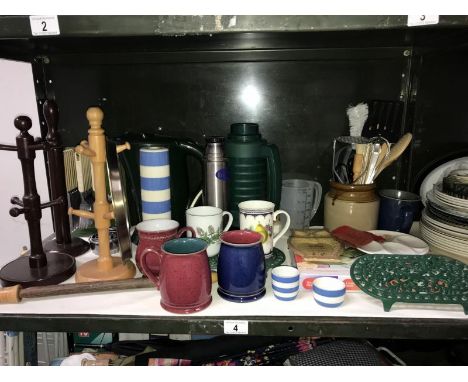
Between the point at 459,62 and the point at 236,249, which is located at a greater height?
the point at 459,62

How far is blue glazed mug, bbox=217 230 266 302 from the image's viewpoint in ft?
2.21

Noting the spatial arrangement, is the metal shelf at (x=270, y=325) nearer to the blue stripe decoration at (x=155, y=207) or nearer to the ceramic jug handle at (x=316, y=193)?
the blue stripe decoration at (x=155, y=207)

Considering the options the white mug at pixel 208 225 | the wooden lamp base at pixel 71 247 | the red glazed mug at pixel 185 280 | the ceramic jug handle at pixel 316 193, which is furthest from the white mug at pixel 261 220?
the wooden lamp base at pixel 71 247

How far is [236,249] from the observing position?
67 centimetres

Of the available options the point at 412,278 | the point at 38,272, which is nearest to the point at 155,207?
the point at 38,272

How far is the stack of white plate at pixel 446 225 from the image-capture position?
2.73ft

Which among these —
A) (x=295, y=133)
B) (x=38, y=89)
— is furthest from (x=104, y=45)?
(x=295, y=133)

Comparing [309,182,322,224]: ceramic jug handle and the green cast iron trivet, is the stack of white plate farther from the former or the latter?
[309,182,322,224]: ceramic jug handle

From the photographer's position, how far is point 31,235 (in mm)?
781

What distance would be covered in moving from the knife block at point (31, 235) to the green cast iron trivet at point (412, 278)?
57cm

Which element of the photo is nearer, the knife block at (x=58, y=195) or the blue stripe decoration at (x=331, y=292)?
the blue stripe decoration at (x=331, y=292)
